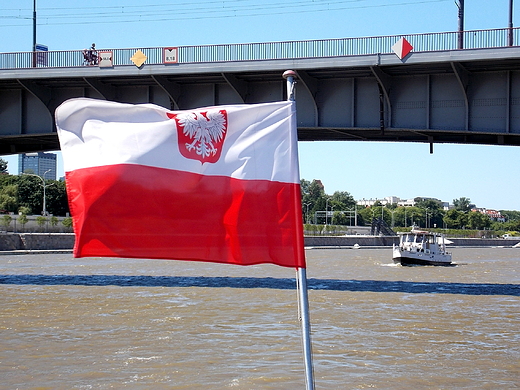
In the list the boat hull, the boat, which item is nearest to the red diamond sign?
the boat

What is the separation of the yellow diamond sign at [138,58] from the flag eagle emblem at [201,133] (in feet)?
77.3

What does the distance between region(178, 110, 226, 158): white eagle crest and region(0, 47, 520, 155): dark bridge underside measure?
70.4 feet

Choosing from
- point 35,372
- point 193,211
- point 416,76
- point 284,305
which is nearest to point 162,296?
point 284,305

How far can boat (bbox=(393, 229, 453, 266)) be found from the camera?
59.5 m

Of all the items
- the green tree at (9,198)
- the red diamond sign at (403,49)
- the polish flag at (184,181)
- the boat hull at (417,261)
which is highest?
the red diamond sign at (403,49)

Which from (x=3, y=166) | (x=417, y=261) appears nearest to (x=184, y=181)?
(x=417, y=261)

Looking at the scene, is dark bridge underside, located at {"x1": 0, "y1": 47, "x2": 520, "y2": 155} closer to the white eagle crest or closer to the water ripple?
the water ripple

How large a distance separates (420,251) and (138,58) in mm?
38331

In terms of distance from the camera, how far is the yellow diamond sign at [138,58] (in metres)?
29.0

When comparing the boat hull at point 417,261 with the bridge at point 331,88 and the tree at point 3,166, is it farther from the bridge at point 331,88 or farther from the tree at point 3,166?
the tree at point 3,166

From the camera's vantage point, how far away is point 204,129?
241 inches

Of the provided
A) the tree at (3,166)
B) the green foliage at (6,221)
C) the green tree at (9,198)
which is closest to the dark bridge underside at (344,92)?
the green foliage at (6,221)

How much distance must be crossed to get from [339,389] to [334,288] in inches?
813

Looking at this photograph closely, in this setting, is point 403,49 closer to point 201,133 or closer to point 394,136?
point 394,136
